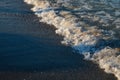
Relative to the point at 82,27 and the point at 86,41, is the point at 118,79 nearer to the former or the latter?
the point at 86,41

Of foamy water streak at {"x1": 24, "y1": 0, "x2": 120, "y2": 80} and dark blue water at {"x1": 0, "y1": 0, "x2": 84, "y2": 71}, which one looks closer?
dark blue water at {"x1": 0, "y1": 0, "x2": 84, "y2": 71}

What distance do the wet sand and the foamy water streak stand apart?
1.64ft

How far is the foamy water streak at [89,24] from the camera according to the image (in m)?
12.7

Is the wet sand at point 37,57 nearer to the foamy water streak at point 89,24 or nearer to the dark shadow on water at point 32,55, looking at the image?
the dark shadow on water at point 32,55

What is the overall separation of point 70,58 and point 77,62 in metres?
0.42

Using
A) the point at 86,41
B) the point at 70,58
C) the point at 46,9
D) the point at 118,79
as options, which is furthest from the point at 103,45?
the point at 46,9

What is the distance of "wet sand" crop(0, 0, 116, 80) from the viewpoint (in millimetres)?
11031

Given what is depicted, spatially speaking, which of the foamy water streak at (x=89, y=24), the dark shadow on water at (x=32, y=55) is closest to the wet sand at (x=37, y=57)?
the dark shadow on water at (x=32, y=55)

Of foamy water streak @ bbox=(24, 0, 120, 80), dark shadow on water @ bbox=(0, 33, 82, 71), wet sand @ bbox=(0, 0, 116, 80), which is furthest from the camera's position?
foamy water streak @ bbox=(24, 0, 120, 80)

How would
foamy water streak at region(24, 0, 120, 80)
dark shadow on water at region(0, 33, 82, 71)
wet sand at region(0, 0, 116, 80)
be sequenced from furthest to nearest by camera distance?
foamy water streak at region(24, 0, 120, 80)
dark shadow on water at region(0, 33, 82, 71)
wet sand at region(0, 0, 116, 80)

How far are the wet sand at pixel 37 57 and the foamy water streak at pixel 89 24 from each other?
1.64 ft

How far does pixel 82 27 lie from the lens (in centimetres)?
1592

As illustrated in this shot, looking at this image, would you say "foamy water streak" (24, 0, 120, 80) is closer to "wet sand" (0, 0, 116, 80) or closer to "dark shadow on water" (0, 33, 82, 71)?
"wet sand" (0, 0, 116, 80)

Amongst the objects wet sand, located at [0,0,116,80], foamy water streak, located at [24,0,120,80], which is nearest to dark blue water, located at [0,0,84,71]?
wet sand, located at [0,0,116,80]
